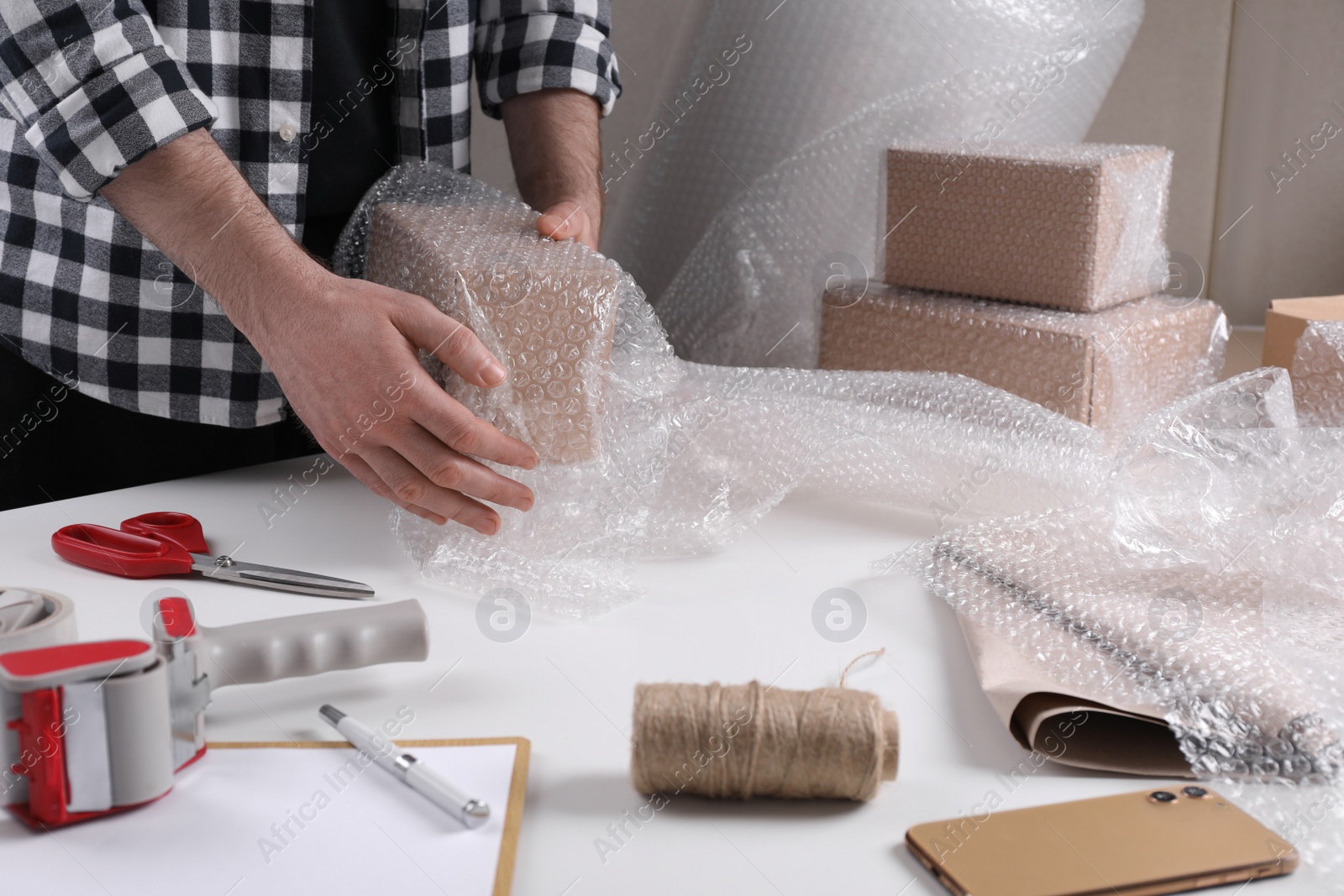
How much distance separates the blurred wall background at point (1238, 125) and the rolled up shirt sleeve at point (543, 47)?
0.41 metres

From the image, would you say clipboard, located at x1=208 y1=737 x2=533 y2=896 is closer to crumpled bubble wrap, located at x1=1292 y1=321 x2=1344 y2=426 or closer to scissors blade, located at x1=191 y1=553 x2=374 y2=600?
scissors blade, located at x1=191 y1=553 x2=374 y2=600

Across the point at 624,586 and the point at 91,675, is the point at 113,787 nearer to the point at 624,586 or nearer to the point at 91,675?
the point at 91,675

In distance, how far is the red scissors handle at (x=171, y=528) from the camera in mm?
787

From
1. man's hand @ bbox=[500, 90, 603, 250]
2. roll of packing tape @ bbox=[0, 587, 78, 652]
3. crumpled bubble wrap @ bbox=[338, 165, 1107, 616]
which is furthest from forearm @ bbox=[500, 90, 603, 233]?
roll of packing tape @ bbox=[0, 587, 78, 652]

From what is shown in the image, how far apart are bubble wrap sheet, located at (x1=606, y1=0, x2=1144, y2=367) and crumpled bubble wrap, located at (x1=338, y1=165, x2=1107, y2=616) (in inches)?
11.9

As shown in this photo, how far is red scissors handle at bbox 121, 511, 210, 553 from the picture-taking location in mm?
787

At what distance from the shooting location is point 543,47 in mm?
1125

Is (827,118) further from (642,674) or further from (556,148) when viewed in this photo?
(642,674)

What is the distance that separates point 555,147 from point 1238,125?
3.69 feet

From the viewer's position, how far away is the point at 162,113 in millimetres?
804

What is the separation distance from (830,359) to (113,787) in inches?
32.7

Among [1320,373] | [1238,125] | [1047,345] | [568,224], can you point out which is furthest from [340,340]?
[1238,125]

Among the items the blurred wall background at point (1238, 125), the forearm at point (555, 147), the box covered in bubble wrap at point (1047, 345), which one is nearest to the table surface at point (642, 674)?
the box covered in bubble wrap at point (1047, 345)

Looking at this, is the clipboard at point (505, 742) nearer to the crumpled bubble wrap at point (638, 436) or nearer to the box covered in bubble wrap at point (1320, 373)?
the crumpled bubble wrap at point (638, 436)
